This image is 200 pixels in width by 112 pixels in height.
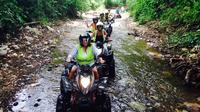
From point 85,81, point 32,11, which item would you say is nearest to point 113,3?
point 32,11

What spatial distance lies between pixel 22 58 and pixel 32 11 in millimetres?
7166

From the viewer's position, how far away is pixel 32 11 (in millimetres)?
17328

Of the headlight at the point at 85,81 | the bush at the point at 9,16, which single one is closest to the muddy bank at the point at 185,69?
the headlight at the point at 85,81

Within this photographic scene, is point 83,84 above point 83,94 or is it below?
above

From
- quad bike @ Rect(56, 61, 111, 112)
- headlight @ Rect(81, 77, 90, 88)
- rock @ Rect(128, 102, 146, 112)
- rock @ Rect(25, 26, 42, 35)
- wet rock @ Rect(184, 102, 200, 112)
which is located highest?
rock @ Rect(25, 26, 42, 35)

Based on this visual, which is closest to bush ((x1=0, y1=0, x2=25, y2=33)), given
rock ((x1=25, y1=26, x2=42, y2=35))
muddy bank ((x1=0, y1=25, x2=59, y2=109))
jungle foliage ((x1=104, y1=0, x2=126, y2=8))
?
muddy bank ((x1=0, y1=25, x2=59, y2=109))

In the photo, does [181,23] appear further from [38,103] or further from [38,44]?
[38,103]

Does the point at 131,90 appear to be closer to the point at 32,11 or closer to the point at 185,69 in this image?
the point at 185,69

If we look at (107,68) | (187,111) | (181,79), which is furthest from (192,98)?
(107,68)

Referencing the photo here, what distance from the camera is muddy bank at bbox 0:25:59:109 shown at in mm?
8180

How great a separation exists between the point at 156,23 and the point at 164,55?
696cm

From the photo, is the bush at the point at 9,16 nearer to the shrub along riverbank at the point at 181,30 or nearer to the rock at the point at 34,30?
the rock at the point at 34,30

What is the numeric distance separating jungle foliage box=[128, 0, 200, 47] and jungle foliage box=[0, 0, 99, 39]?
6.89 meters

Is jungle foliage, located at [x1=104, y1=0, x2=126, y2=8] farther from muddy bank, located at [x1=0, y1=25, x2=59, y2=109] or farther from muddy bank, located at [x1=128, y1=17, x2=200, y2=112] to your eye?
muddy bank, located at [x1=128, y1=17, x2=200, y2=112]
